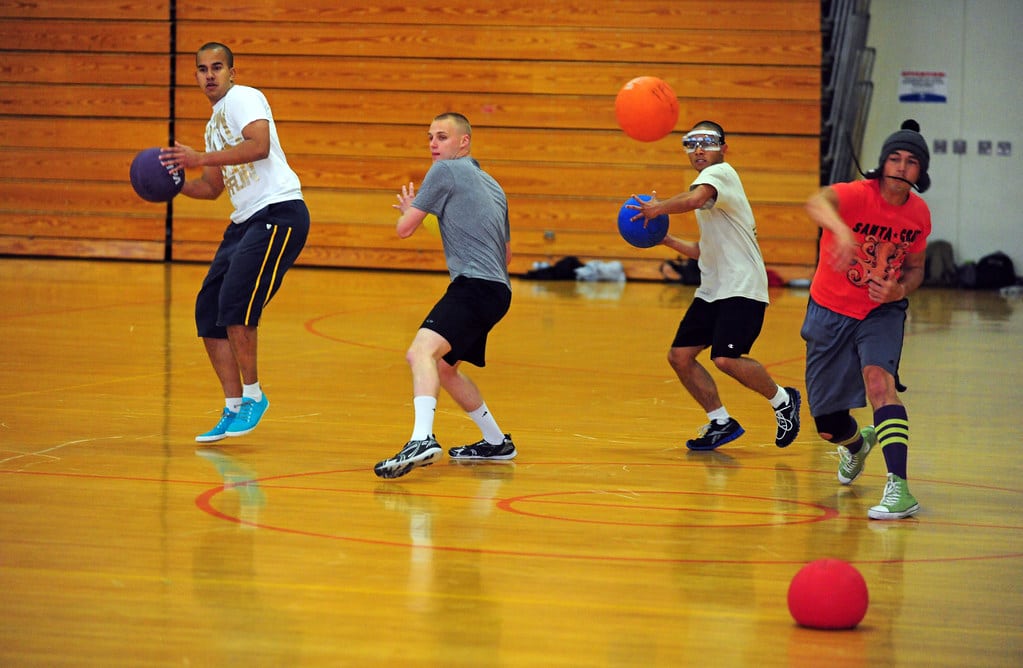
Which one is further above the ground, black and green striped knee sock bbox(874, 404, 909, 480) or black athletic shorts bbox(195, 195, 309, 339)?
black athletic shorts bbox(195, 195, 309, 339)

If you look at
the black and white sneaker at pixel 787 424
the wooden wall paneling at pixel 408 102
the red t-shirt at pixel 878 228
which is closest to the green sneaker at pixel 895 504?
the red t-shirt at pixel 878 228

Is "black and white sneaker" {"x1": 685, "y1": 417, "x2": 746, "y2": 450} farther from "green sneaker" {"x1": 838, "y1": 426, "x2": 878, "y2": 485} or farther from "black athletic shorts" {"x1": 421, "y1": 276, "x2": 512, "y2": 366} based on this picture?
"black athletic shorts" {"x1": 421, "y1": 276, "x2": 512, "y2": 366}

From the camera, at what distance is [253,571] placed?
3812mm

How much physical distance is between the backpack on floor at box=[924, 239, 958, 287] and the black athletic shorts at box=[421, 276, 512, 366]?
36.9 ft

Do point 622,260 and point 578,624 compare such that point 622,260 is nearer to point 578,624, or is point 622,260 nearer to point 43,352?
point 43,352

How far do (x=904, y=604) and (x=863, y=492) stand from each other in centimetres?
156

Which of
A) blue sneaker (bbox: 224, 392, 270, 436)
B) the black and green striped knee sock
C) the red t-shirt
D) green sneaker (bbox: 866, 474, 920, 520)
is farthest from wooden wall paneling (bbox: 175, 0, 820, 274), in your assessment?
green sneaker (bbox: 866, 474, 920, 520)

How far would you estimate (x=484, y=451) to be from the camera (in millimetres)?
5637

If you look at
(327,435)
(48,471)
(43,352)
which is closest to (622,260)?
(43,352)

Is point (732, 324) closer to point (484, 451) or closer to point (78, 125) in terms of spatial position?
point (484, 451)

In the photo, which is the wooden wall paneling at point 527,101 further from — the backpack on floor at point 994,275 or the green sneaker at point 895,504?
the green sneaker at point 895,504

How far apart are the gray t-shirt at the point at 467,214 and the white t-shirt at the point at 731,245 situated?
3.56 feet

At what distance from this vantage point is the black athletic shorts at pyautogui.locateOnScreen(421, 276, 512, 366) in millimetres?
5324

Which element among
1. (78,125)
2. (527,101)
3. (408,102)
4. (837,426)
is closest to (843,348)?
(837,426)
